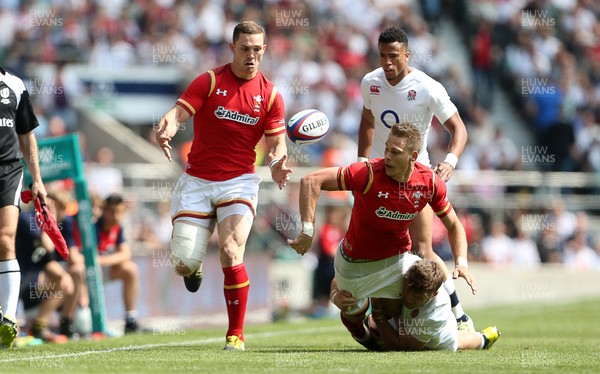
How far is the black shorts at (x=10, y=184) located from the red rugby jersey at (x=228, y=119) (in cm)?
144

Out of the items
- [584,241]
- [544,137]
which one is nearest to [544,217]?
[584,241]

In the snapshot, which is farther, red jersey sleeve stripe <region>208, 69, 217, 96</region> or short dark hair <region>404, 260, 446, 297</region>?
red jersey sleeve stripe <region>208, 69, 217, 96</region>

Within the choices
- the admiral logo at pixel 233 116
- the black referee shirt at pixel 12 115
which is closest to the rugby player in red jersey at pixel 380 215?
the admiral logo at pixel 233 116

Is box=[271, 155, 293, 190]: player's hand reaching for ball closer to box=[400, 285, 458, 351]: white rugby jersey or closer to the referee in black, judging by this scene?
box=[400, 285, 458, 351]: white rugby jersey

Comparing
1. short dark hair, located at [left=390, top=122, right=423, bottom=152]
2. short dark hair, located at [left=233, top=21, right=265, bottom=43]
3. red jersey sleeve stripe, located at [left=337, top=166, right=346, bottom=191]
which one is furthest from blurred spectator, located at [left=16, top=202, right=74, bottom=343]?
short dark hair, located at [left=390, top=122, right=423, bottom=152]

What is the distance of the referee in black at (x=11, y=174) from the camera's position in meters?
9.77

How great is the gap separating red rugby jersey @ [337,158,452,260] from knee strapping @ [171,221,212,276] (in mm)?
1315

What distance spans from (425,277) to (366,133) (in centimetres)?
213

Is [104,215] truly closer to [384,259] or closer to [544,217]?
[384,259]

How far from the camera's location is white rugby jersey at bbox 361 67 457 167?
10.7 metres

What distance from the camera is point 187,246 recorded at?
10102 mm

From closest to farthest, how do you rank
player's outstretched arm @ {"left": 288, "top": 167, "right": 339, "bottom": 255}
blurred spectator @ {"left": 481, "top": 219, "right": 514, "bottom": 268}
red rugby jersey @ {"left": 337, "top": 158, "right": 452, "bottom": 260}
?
player's outstretched arm @ {"left": 288, "top": 167, "right": 339, "bottom": 255}, red rugby jersey @ {"left": 337, "top": 158, "right": 452, "bottom": 260}, blurred spectator @ {"left": 481, "top": 219, "right": 514, "bottom": 268}

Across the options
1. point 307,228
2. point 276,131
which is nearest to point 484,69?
point 276,131

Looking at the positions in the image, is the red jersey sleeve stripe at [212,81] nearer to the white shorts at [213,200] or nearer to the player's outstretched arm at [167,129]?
the player's outstretched arm at [167,129]
